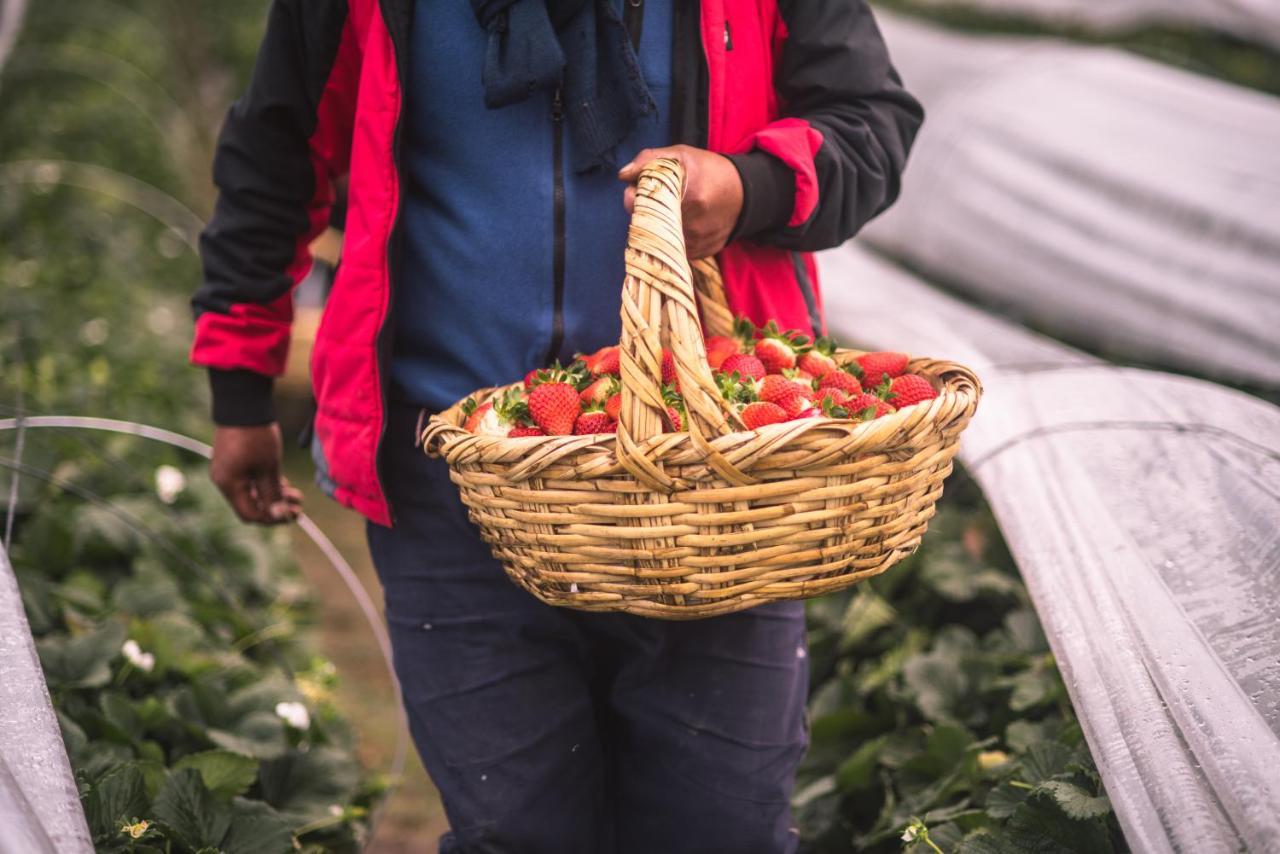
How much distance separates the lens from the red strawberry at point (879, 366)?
59.4 inches

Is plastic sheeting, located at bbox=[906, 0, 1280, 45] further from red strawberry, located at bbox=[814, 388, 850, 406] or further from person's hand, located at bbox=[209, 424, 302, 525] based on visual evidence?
person's hand, located at bbox=[209, 424, 302, 525]

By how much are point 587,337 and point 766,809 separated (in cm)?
70

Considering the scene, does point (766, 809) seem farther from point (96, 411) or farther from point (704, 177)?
point (96, 411)

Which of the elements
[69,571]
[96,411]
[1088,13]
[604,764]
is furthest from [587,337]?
[1088,13]

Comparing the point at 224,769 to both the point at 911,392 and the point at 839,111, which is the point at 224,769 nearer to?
the point at 911,392

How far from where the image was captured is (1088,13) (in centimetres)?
572

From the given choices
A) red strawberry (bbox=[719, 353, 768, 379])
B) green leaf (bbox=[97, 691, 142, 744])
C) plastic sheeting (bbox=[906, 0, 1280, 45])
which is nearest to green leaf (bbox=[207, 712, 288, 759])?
green leaf (bbox=[97, 691, 142, 744])

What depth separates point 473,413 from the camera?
4.64ft

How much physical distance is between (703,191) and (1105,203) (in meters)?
2.64

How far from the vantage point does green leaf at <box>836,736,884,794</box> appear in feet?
7.36

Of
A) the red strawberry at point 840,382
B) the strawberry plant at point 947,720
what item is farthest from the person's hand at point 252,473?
the strawberry plant at point 947,720

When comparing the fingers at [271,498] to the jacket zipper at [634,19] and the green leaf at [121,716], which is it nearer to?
the green leaf at [121,716]

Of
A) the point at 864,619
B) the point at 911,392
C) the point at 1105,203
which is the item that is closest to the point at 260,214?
the point at 911,392

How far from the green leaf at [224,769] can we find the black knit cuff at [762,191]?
4.01 feet
